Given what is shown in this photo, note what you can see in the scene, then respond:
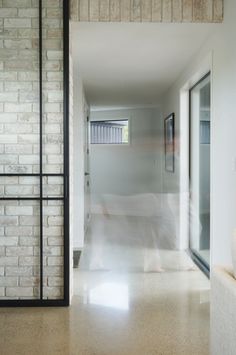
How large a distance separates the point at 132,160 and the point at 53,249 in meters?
1.66

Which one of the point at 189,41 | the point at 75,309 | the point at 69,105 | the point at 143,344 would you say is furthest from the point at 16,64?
the point at 143,344

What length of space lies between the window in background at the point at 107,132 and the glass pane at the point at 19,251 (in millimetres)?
1360

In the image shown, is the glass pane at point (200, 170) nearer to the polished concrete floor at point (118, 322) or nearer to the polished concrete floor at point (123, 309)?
the polished concrete floor at point (123, 309)

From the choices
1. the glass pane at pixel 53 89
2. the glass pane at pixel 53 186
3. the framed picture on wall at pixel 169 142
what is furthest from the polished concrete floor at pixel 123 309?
the glass pane at pixel 53 89

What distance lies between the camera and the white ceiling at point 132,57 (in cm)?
350

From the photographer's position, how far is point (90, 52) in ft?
13.4

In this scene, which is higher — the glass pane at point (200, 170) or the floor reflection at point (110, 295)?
the glass pane at point (200, 170)

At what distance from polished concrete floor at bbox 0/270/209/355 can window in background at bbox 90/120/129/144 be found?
1.49 meters

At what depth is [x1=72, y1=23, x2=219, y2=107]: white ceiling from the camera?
350 centimetres

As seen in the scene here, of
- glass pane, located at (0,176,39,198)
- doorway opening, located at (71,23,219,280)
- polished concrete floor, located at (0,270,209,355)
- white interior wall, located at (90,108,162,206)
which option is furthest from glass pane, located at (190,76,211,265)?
glass pane, located at (0,176,39,198)

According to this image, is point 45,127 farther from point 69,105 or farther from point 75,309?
point 75,309

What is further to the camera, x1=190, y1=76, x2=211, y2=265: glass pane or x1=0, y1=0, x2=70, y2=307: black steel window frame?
x1=190, y1=76, x2=211, y2=265: glass pane

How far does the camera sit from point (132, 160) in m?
4.55

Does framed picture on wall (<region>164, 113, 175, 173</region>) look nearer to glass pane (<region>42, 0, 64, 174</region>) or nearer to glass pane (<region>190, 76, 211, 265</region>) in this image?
glass pane (<region>190, 76, 211, 265</region>)
